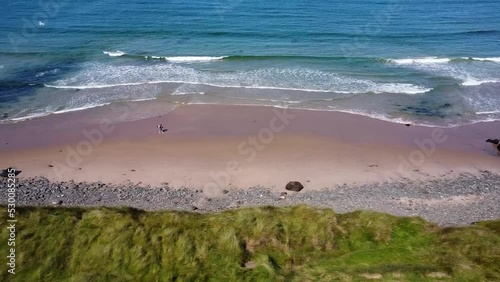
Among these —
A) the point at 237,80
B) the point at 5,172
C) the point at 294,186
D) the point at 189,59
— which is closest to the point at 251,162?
the point at 294,186

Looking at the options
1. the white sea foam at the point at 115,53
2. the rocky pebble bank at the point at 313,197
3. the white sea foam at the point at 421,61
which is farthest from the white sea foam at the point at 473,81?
the white sea foam at the point at 115,53

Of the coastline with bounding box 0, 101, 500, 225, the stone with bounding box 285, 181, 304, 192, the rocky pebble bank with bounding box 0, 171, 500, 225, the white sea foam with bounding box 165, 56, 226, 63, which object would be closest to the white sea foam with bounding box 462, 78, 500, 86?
the coastline with bounding box 0, 101, 500, 225

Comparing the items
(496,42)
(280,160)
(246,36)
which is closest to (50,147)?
(280,160)

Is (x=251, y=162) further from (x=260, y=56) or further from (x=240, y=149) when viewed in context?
(x=260, y=56)

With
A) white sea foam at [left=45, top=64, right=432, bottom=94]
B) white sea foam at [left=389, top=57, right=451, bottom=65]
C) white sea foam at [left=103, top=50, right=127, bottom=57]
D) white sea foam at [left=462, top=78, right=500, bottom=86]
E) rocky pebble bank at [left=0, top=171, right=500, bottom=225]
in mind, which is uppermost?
white sea foam at [left=103, top=50, right=127, bottom=57]

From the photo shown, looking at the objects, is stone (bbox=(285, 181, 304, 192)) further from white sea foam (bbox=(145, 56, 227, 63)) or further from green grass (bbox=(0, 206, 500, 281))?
white sea foam (bbox=(145, 56, 227, 63))

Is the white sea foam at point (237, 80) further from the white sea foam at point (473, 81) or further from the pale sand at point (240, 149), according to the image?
the pale sand at point (240, 149)
